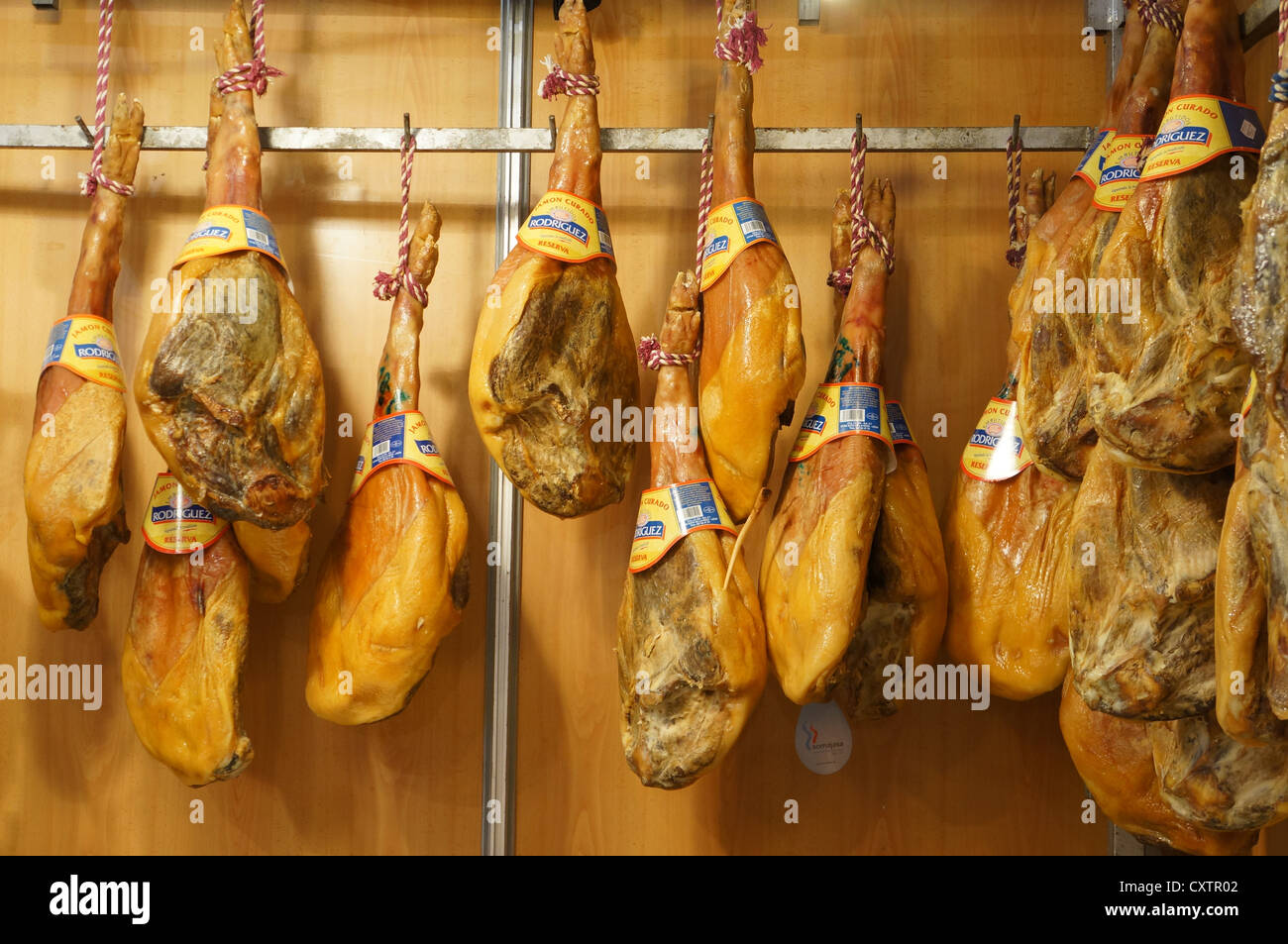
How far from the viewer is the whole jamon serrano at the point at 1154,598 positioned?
185cm

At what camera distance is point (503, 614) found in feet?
9.14

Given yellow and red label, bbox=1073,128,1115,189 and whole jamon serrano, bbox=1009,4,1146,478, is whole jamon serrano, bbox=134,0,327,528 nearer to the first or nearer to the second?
whole jamon serrano, bbox=1009,4,1146,478

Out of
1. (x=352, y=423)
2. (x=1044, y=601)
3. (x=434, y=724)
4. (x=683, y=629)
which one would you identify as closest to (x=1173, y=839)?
(x=1044, y=601)

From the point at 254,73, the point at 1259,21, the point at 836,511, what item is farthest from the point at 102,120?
the point at 1259,21

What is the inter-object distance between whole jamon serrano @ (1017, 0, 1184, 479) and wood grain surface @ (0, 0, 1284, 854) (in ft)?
1.72

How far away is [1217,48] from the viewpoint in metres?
1.94

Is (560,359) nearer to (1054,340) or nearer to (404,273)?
(404,273)

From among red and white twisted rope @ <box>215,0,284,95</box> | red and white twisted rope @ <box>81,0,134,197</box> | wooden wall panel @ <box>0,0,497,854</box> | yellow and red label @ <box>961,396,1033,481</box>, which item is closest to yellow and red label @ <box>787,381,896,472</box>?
yellow and red label @ <box>961,396,1033,481</box>

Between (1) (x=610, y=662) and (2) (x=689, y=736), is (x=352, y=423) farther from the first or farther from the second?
(2) (x=689, y=736)

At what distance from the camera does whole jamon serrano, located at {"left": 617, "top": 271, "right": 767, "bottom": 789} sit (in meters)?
2.25

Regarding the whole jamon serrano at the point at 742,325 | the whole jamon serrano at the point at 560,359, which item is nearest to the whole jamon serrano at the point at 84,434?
the whole jamon serrano at the point at 560,359

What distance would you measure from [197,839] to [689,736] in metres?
1.38

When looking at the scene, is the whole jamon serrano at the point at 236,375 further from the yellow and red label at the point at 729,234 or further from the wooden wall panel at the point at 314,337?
the yellow and red label at the point at 729,234

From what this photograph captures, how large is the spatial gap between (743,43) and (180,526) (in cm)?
168
